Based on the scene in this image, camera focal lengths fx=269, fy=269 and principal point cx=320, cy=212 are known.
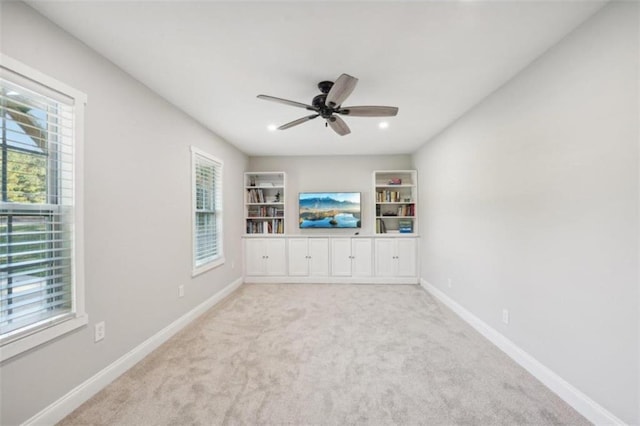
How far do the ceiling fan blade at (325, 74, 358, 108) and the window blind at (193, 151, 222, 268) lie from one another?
76.9 inches

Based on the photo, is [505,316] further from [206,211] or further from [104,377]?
[206,211]

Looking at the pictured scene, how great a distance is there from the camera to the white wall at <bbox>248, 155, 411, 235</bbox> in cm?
517

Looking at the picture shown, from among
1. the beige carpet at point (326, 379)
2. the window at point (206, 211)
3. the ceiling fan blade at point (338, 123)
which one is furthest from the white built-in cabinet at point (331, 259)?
the ceiling fan blade at point (338, 123)

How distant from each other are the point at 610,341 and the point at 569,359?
35 cm

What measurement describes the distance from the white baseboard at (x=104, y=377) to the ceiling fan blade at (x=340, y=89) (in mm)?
2590

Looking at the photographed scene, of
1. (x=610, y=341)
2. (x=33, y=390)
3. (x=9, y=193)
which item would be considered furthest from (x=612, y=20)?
(x=33, y=390)

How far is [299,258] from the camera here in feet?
15.9

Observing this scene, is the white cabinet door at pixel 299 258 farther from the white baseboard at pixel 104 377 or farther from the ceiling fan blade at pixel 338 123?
the ceiling fan blade at pixel 338 123

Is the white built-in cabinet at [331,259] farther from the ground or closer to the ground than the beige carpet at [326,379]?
farther from the ground

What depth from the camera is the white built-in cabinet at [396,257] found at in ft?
15.6

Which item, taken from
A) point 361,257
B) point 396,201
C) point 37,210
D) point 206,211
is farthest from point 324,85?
point 361,257

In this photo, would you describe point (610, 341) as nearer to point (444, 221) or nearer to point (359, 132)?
point (444, 221)

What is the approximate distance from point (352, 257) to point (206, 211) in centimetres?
255

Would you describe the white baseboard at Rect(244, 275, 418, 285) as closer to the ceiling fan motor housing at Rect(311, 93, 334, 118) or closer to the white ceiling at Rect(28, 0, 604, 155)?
the white ceiling at Rect(28, 0, 604, 155)
